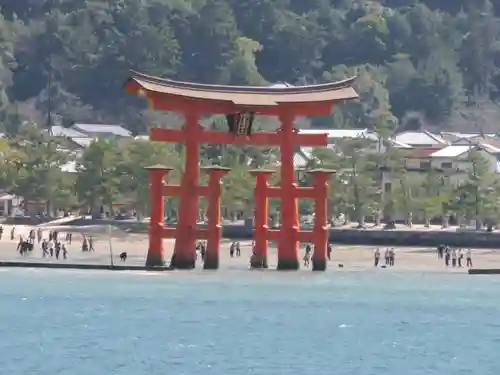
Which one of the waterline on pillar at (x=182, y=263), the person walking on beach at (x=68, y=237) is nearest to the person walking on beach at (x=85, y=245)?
the person walking on beach at (x=68, y=237)

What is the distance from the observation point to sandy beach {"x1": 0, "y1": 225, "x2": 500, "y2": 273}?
73375 millimetres

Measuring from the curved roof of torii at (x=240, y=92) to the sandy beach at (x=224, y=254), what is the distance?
8.42 m

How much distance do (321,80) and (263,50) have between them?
8.40 m

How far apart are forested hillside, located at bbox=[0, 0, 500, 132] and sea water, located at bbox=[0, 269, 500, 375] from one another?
80997 mm

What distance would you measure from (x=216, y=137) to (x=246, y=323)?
14.4m

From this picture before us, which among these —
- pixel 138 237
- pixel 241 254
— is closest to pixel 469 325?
pixel 241 254

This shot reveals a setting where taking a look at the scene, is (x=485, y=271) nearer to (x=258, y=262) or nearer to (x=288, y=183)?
(x=258, y=262)

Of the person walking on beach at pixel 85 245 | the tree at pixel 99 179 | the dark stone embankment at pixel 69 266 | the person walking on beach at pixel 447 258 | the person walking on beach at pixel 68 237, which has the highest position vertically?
the tree at pixel 99 179

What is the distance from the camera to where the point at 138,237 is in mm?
91188

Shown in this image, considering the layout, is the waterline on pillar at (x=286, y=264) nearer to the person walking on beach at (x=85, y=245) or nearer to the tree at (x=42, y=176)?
the person walking on beach at (x=85, y=245)

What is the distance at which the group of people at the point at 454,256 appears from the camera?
77.2 m

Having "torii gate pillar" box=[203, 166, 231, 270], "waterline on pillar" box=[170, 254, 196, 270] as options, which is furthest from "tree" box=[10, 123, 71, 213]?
"torii gate pillar" box=[203, 166, 231, 270]

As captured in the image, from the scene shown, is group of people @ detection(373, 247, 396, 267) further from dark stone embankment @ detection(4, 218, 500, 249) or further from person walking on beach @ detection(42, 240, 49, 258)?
person walking on beach @ detection(42, 240, 49, 258)

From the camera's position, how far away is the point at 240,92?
207 feet
